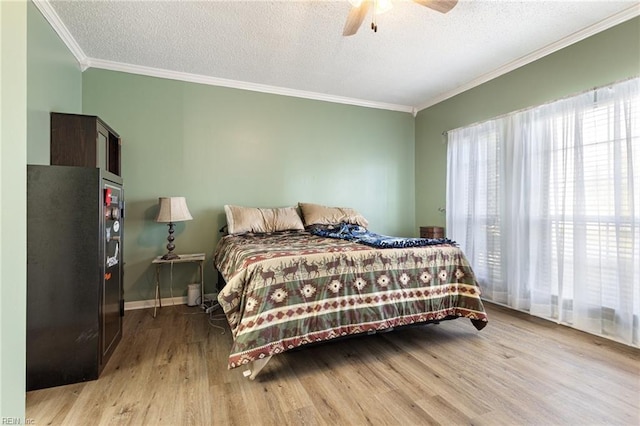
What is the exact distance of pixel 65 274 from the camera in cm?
171

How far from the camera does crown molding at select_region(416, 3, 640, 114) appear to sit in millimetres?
2256

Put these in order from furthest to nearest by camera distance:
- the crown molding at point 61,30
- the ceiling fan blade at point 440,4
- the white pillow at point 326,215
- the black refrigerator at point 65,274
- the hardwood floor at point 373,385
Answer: the white pillow at point 326,215 < the crown molding at point 61,30 < the ceiling fan blade at point 440,4 < the black refrigerator at point 65,274 < the hardwood floor at point 373,385

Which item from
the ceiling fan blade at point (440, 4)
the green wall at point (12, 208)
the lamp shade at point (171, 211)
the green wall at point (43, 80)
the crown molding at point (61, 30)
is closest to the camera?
the green wall at point (12, 208)

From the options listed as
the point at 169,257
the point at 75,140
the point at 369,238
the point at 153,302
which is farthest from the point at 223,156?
the point at 369,238

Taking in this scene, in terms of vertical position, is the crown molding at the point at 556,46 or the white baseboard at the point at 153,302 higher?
the crown molding at the point at 556,46

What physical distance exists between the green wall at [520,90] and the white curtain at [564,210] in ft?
0.43

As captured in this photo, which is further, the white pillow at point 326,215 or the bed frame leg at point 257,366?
the white pillow at point 326,215

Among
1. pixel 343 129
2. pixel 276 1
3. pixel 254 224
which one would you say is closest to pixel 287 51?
pixel 276 1

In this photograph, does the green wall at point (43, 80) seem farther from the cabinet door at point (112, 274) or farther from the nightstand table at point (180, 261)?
the nightstand table at point (180, 261)

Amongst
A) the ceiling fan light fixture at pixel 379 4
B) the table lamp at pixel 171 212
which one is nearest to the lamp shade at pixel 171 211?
the table lamp at pixel 171 212

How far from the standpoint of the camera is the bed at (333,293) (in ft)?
5.69

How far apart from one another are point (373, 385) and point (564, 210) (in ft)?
7.63

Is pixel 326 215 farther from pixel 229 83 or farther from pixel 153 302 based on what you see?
pixel 153 302

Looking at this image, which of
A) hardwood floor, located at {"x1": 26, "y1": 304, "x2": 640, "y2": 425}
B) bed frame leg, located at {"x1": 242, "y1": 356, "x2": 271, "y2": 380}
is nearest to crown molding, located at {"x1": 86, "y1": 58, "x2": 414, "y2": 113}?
hardwood floor, located at {"x1": 26, "y1": 304, "x2": 640, "y2": 425}
